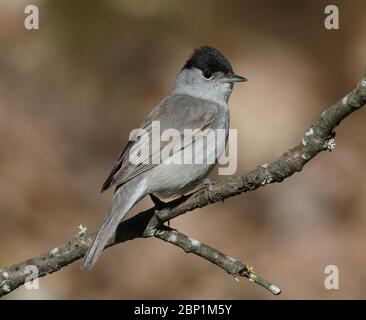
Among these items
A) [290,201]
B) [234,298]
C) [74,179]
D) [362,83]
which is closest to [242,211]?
[290,201]

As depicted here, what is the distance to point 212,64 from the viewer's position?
18.5 ft

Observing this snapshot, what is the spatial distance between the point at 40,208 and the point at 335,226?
117 inches

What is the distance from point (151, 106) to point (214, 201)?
15.1 ft

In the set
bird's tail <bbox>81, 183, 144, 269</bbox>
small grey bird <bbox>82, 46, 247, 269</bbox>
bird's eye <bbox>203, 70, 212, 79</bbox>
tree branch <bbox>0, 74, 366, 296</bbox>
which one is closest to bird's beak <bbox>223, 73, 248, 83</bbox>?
→ small grey bird <bbox>82, 46, 247, 269</bbox>

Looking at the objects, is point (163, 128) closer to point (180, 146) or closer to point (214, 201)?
point (180, 146)

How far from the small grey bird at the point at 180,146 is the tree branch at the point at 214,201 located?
0.13 m

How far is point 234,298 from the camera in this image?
6934 mm

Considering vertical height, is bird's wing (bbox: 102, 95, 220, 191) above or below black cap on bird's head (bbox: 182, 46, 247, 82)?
below

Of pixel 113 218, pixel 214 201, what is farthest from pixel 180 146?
pixel 214 201

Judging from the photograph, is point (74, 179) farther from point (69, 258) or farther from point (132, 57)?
point (69, 258)

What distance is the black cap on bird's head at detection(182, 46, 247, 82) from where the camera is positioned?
18.5 ft

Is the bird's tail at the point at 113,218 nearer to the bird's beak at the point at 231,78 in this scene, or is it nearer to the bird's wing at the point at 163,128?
the bird's wing at the point at 163,128

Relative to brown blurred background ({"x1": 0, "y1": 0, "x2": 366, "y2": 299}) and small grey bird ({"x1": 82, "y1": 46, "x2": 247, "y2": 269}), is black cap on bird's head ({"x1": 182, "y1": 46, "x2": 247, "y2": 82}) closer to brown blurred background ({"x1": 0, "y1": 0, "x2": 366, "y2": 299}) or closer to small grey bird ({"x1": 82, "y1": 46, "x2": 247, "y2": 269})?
small grey bird ({"x1": 82, "y1": 46, "x2": 247, "y2": 269})

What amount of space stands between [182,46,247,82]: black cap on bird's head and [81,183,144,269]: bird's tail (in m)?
1.28
